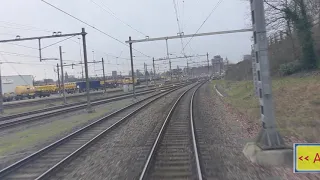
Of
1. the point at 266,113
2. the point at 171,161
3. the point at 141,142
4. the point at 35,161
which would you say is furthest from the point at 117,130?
the point at 266,113

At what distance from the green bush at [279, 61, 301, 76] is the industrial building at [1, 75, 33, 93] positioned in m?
78.9

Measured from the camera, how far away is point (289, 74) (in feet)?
129

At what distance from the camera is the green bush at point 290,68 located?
3773 cm

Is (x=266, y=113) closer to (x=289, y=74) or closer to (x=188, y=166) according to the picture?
(x=188, y=166)

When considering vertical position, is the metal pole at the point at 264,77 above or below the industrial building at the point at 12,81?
below

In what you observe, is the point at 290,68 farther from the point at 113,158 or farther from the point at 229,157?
the point at 113,158

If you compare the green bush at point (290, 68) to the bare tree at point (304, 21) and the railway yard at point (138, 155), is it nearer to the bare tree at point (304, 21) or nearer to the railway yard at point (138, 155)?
the bare tree at point (304, 21)

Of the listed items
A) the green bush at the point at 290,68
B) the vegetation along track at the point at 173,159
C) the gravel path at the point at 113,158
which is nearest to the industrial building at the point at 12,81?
the green bush at the point at 290,68

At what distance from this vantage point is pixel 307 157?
14.5 feet

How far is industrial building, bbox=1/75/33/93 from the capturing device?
320ft

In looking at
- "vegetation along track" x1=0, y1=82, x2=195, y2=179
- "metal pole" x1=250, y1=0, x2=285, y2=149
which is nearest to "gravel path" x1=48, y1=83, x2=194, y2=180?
"vegetation along track" x1=0, y1=82, x2=195, y2=179

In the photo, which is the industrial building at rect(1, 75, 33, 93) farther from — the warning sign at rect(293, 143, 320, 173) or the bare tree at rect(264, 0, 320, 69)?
the warning sign at rect(293, 143, 320, 173)

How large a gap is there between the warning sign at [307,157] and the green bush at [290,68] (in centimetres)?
3577

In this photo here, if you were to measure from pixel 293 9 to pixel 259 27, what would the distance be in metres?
31.1
